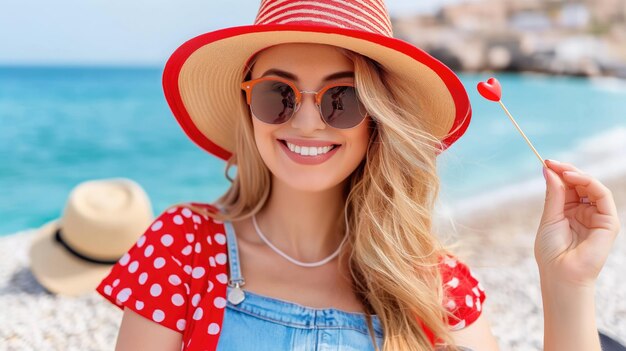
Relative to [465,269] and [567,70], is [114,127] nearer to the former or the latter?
[465,269]

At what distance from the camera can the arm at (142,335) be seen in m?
2.30

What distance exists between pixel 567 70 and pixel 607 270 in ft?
137

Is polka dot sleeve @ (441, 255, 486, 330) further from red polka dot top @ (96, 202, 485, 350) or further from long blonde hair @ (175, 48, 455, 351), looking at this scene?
red polka dot top @ (96, 202, 485, 350)

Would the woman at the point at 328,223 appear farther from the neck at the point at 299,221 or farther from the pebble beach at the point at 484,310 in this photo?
the pebble beach at the point at 484,310

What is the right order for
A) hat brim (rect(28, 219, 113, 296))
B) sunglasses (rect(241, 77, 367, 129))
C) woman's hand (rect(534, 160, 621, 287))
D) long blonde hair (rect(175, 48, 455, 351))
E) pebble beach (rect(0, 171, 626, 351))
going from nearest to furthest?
1. woman's hand (rect(534, 160, 621, 287))
2. sunglasses (rect(241, 77, 367, 129))
3. long blonde hair (rect(175, 48, 455, 351))
4. pebble beach (rect(0, 171, 626, 351))
5. hat brim (rect(28, 219, 113, 296))

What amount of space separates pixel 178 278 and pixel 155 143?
19.5 metres

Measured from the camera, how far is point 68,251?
5355 millimetres

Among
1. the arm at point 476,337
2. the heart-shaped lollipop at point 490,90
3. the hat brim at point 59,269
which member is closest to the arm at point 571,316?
the arm at point 476,337

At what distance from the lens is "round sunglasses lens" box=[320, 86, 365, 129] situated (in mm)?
2369

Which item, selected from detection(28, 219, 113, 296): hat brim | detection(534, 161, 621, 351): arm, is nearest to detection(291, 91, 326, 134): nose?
detection(534, 161, 621, 351): arm

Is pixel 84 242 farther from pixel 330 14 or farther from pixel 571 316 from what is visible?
pixel 571 316

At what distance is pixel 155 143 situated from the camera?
70.0 feet

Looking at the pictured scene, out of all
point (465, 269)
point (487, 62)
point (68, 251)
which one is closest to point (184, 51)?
point (465, 269)

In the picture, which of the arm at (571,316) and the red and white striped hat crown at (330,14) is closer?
the arm at (571,316)
